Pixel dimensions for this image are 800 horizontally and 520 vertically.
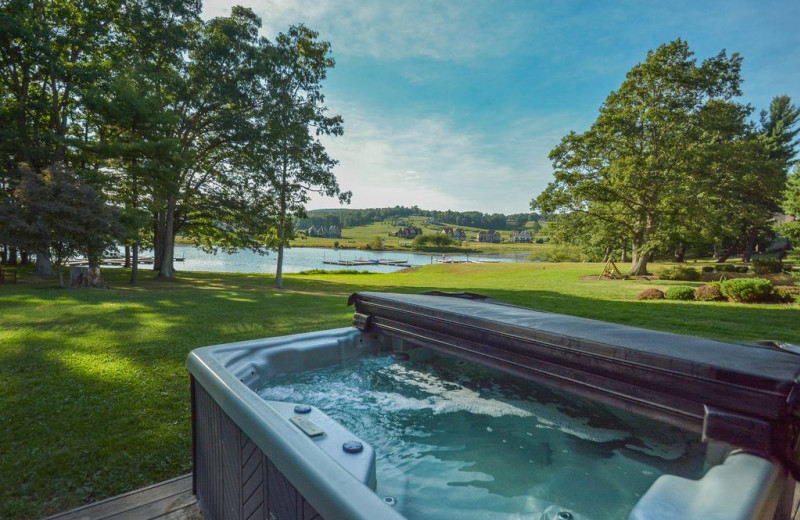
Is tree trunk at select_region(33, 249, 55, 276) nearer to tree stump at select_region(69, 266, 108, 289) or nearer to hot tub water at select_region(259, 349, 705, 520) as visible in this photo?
tree stump at select_region(69, 266, 108, 289)

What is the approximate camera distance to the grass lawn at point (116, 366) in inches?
75.0

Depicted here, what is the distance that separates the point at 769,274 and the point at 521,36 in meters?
11.9

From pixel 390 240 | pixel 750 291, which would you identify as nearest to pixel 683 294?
pixel 750 291

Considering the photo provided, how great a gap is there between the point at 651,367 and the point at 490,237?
70328mm

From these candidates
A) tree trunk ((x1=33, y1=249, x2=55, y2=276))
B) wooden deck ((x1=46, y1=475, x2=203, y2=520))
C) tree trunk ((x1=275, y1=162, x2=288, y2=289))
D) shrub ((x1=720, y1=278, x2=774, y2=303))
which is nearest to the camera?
wooden deck ((x1=46, y1=475, x2=203, y2=520))

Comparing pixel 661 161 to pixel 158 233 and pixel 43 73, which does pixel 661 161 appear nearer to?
pixel 158 233

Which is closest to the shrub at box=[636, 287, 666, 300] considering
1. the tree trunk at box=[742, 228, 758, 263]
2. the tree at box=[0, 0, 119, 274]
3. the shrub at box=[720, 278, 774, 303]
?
the shrub at box=[720, 278, 774, 303]

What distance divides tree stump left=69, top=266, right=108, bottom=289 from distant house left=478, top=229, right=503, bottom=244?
64.0m

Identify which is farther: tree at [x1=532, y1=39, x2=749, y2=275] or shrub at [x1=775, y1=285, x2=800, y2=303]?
tree at [x1=532, y1=39, x2=749, y2=275]

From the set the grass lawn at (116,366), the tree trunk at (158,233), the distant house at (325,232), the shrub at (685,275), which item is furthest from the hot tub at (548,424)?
the distant house at (325,232)

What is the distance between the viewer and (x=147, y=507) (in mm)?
1682

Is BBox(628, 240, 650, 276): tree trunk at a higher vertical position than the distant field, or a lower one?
lower

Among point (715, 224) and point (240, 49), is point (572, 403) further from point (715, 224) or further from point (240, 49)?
point (715, 224)

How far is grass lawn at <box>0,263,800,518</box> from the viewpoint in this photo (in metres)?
1.90
